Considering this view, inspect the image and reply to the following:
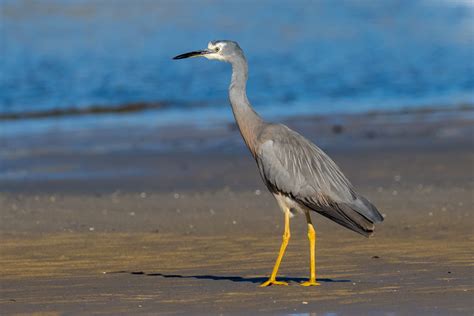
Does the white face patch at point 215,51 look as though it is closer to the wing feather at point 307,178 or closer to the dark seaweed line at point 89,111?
the wing feather at point 307,178

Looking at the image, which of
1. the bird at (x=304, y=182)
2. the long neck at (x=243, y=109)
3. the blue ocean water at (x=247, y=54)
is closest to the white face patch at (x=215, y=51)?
the long neck at (x=243, y=109)

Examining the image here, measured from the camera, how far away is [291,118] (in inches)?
736

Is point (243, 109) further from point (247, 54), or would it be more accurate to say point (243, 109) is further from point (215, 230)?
point (247, 54)

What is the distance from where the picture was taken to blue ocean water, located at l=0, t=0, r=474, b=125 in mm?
22438

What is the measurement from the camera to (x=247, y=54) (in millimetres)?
29844

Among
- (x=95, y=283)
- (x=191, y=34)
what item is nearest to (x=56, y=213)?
(x=95, y=283)

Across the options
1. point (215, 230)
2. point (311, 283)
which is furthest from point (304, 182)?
point (215, 230)

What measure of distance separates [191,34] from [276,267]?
93.1 ft

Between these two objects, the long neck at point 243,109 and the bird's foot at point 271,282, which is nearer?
the bird's foot at point 271,282

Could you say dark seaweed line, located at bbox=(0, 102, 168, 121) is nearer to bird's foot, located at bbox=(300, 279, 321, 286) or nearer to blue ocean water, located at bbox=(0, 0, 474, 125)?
blue ocean water, located at bbox=(0, 0, 474, 125)

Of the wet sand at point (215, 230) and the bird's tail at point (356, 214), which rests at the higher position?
the bird's tail at point (356, 214)

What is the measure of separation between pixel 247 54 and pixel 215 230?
20.2 meters

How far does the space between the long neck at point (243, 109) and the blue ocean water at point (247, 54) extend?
11129 mm

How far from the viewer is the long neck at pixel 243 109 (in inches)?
319
